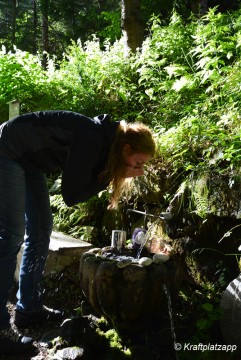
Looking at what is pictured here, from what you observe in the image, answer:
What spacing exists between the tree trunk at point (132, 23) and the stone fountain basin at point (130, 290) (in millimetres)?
4729

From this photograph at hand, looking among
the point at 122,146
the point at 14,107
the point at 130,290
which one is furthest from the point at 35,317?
the point at 14,107

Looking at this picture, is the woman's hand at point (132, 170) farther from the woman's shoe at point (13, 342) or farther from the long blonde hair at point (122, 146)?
the woman's shoe at point (13, 342)

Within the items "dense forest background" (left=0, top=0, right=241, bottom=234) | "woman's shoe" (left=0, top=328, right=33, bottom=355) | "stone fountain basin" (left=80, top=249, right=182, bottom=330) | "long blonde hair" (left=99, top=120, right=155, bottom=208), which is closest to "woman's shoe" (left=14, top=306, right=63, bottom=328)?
"woman's shoe" (left=0, top=328, right=33, bottom=355)

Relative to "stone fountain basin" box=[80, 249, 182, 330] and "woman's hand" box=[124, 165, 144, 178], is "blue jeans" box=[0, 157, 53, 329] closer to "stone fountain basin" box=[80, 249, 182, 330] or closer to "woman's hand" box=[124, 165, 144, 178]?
"stone fountain basin" box=[80, 249, 182, 330]

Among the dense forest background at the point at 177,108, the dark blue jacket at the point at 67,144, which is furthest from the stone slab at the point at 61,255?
the dark blue jacket at the point at 67,144

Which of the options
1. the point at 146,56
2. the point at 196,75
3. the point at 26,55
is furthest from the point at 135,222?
the point at 26,55

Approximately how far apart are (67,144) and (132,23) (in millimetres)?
4930

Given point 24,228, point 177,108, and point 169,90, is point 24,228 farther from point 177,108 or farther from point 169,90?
point 169,90

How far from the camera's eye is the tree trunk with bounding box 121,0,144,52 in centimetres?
645

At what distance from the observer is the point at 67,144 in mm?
2203

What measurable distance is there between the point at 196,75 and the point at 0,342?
3.59m

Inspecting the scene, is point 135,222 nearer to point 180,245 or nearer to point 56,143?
point 180,245

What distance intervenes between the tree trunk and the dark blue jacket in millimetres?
4599

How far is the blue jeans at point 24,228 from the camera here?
2.23 m
